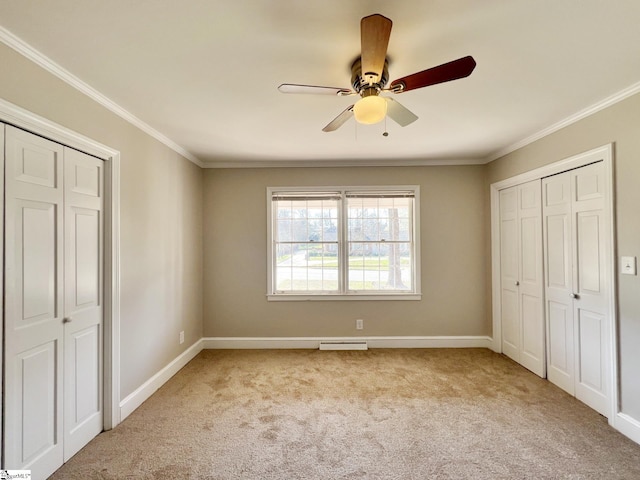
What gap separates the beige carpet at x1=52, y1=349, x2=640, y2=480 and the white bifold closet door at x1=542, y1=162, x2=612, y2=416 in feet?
0.75

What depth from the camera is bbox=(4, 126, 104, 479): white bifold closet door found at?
1.61 metres

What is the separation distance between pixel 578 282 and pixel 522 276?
27.7 inches

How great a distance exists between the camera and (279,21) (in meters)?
1.43

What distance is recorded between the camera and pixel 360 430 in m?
2.22

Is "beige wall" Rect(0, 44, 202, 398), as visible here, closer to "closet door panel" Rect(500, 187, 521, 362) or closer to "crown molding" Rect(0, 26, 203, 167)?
"crown molding" Rect(0, 26, 203, 167)

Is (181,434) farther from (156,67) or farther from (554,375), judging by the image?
(554,375)

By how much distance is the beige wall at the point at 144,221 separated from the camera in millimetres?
1768

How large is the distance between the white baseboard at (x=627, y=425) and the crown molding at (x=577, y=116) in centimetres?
233

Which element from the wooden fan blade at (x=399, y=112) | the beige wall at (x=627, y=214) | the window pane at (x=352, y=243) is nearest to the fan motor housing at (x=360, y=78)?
the wooden fan blade at (x=399, y=112)

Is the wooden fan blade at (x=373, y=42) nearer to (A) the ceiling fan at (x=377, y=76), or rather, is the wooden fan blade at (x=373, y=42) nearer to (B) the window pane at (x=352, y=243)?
(A) the ceiling fan at (x=377, y=76)

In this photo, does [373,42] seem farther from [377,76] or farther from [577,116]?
[577,116]

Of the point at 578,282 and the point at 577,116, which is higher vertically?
the point at 577,116

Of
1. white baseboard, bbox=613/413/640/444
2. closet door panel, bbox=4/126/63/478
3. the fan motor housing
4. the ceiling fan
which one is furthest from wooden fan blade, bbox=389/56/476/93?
white baseboard, bbox=613/413/640/444

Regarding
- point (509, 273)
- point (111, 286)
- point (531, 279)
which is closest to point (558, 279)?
point (531, 279)
